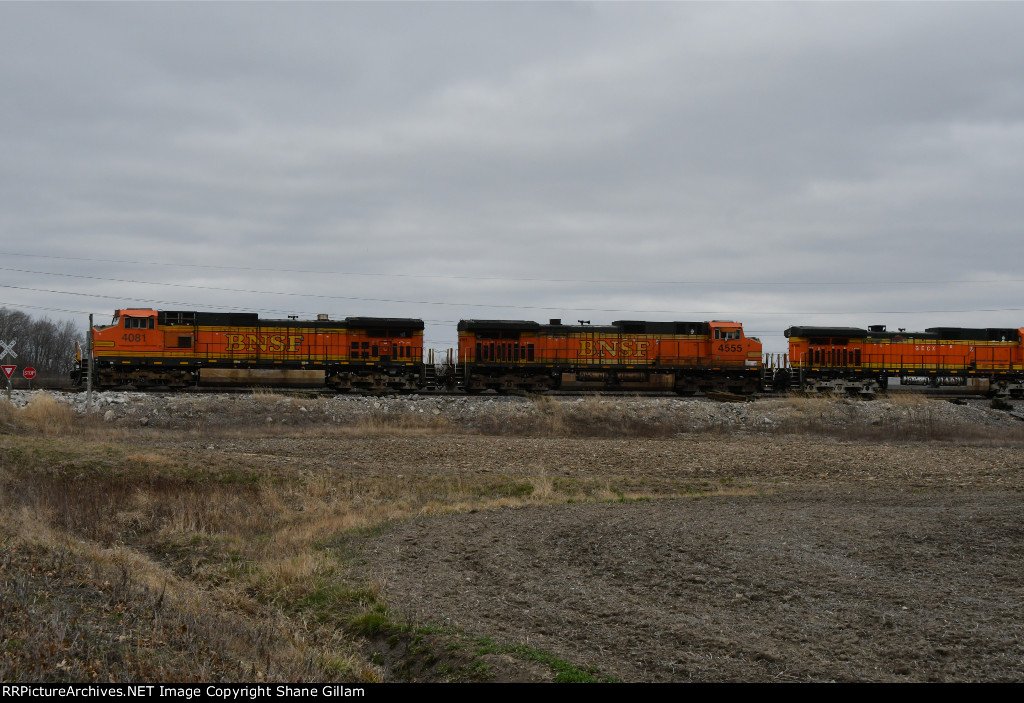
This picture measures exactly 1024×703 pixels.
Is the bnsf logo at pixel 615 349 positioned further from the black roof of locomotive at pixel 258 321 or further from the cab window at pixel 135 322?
the cab window at pixel 135 322

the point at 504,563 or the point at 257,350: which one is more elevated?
the point at 257,350

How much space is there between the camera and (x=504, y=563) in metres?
8.53

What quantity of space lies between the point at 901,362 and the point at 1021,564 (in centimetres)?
3576

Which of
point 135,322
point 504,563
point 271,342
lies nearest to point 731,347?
point 271,342

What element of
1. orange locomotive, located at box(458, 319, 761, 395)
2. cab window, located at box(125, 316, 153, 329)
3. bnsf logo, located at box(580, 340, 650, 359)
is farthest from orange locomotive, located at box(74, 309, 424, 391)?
bnsf logo, located at box(580, 340, 650, 359)

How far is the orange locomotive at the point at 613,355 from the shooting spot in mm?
36000

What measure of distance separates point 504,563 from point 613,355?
29139 mm

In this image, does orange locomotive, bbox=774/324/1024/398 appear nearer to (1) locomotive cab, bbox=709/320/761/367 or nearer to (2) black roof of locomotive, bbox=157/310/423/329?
(1) locomotive cab, bbox=709/320/761/367

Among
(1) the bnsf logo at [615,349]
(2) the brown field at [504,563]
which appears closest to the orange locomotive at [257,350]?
(1) the bnsf logo at [615,349]

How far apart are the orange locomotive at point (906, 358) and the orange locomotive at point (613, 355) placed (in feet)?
10.7

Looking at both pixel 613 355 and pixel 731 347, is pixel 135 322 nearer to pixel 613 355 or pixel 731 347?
pixel 613 355

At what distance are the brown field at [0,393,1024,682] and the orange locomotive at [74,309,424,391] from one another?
1601cm

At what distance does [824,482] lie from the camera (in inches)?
602

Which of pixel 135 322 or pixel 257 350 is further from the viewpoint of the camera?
pixel 257 350
